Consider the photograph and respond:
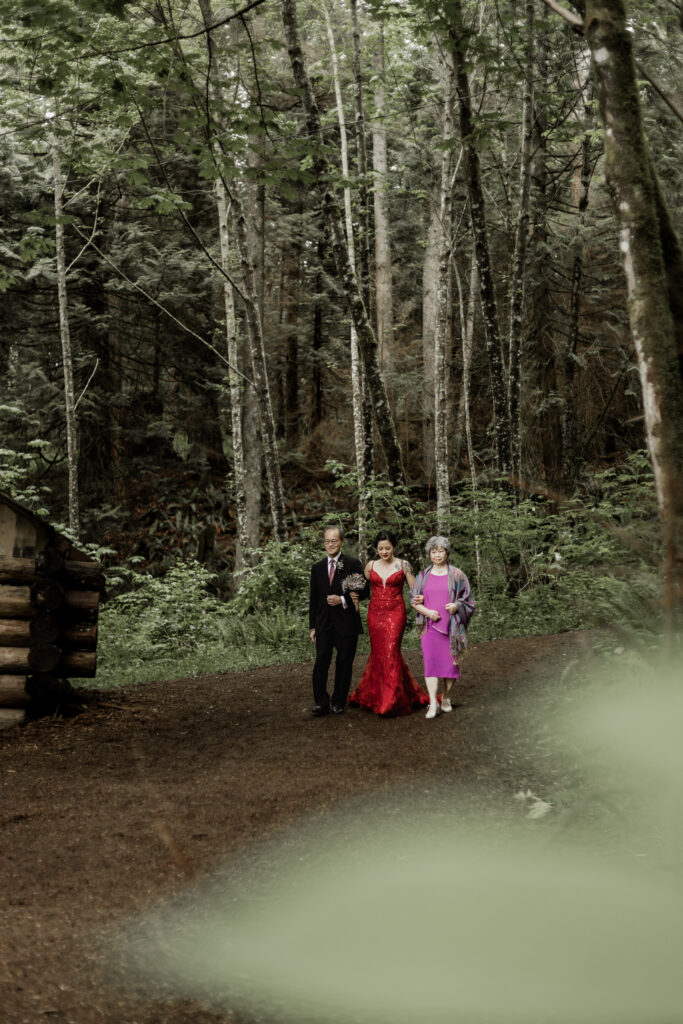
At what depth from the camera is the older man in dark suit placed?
9.12 meters

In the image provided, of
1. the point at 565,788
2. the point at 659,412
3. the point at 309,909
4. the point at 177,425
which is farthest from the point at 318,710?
the point at 177,425

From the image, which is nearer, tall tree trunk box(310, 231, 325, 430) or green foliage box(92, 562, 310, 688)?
green foliage box(92, 562, 310, 688)

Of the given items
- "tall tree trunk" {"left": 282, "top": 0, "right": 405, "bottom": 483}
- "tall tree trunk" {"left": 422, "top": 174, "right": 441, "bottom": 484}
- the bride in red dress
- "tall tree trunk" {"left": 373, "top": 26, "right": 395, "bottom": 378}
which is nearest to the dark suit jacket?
the bride in red dress

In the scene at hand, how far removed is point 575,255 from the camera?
793 inches

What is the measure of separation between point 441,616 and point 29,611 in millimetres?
4224

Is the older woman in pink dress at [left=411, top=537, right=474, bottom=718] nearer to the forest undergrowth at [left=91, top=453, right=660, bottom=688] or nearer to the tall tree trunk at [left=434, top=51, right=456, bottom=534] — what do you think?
the forest undergrowth at [left=91, top=453, right=660, bottom=688]

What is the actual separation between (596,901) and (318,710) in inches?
220

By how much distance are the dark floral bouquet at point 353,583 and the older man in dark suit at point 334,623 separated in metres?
0.04

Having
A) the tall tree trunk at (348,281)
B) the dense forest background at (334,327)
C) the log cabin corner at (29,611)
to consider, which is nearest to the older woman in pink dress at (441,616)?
the dense forest background at (334,327)

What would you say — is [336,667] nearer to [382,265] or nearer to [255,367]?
[255,367]

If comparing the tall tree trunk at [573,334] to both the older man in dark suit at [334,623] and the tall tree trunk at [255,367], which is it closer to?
the tall tree trunk at [255,367]

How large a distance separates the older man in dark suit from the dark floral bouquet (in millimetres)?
39

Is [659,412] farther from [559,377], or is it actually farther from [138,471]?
[138,471]

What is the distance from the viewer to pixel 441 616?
28.6 ft
